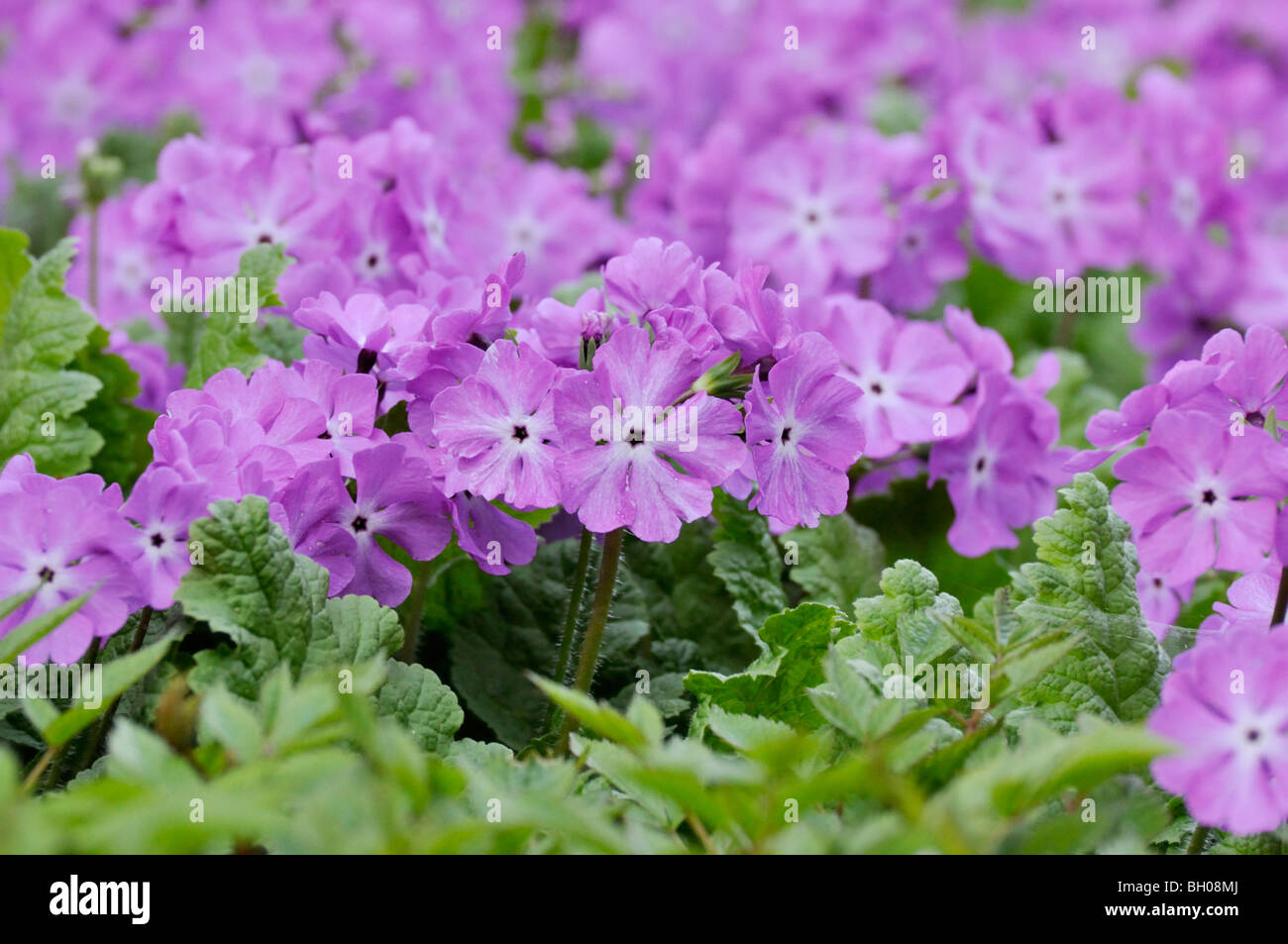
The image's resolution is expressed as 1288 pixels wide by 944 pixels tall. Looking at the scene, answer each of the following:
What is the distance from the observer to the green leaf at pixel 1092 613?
1.31m

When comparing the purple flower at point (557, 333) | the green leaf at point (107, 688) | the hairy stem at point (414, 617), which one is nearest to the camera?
the green leaf at point (107, 688)

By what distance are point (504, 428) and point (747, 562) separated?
406mm

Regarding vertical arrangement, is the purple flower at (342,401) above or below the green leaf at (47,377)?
below

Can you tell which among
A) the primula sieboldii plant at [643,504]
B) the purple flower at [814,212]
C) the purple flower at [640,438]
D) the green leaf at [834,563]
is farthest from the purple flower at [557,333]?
the purple flower at [814,212]

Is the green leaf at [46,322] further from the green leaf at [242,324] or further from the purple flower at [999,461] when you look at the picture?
the purple flower at [999,461]

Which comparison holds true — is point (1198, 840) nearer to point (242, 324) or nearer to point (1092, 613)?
point (1092, 613)

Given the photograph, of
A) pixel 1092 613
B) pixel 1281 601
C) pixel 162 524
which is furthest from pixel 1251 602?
pixel 162 524

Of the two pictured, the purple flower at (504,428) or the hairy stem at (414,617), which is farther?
the hairy stem at (414,617)

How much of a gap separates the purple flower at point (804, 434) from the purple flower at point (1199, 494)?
27cm

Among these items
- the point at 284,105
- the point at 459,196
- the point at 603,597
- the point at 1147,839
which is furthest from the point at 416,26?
the point at 1147,839

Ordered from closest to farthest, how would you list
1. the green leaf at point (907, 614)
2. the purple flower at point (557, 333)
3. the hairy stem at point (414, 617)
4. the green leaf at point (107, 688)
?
the green leaf at point (107, 688)
the green leaf at point (907, 614)
the purple flower at point (557, 333)
the hairy stem at point (414, 617)

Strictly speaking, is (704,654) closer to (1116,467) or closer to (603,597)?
(603,597)

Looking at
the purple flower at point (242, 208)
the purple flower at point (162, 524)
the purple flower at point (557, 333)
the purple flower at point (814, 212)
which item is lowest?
the purple flower at point (162, 524)

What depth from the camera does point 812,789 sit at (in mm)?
892
